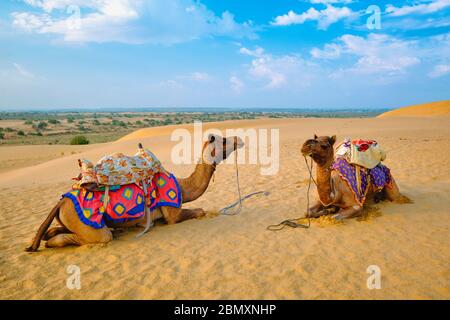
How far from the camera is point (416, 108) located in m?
43.3

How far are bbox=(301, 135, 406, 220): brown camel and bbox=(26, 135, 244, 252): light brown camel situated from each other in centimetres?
136

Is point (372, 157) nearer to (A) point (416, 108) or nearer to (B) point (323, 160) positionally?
(B) point (323, 160)

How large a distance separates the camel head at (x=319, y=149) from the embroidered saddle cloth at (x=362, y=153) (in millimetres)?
1209

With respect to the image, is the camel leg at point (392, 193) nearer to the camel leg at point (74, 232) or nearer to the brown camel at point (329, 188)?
the brown camel at point (329, 188)

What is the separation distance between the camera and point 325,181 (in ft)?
18.9

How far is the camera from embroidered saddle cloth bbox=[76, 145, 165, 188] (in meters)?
5.30

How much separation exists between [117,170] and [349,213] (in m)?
4.01

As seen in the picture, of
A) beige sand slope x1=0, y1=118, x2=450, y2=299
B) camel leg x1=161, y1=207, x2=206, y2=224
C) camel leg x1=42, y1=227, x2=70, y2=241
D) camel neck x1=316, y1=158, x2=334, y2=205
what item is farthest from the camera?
camel leg x1=161, y1=207, x2=206, y2=224

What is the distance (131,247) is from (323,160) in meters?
3.30

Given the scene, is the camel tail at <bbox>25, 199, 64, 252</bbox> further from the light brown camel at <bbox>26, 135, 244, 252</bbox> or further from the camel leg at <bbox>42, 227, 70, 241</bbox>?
the camel leg at <bbox>42, 227, 70, 241</bbox>

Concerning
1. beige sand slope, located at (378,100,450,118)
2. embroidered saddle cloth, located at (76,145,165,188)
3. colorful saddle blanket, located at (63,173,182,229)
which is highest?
beige sand slope, located at (378,100,450,118)

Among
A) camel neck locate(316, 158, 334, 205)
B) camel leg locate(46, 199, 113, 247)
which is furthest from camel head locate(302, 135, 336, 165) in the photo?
camel leg locate(46, 199, 113, 247)

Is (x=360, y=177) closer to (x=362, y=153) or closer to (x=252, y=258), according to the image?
(x=362, y=153)
